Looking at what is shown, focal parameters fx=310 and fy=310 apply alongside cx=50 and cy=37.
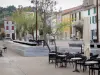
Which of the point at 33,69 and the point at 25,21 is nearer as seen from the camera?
the point at 33,69

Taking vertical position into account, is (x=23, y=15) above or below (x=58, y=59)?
above

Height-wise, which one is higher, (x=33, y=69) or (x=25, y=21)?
(x=25, y=21)

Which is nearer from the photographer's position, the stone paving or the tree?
the stone paving

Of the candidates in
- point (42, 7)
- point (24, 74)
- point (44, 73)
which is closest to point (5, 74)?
point (24, 74)

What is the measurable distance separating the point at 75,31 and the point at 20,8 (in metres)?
17.7

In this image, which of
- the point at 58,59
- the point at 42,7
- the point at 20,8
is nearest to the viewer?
the point at 58,59

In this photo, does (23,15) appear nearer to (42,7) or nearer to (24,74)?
(42,7)

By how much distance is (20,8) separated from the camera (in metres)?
61.3

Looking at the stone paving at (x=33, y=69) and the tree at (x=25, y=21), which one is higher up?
the tree at (x=25, y=21)

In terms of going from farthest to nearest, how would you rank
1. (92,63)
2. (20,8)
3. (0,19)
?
(0,19) < (20,8) < (92,63)

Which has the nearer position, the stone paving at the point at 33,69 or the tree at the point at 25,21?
the stone paving at the point at 33,69

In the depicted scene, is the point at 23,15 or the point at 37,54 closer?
the point at 37,54

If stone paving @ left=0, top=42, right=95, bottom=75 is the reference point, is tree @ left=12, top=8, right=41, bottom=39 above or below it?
above

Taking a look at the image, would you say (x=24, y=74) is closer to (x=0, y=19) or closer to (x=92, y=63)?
(x=92, y=63)
